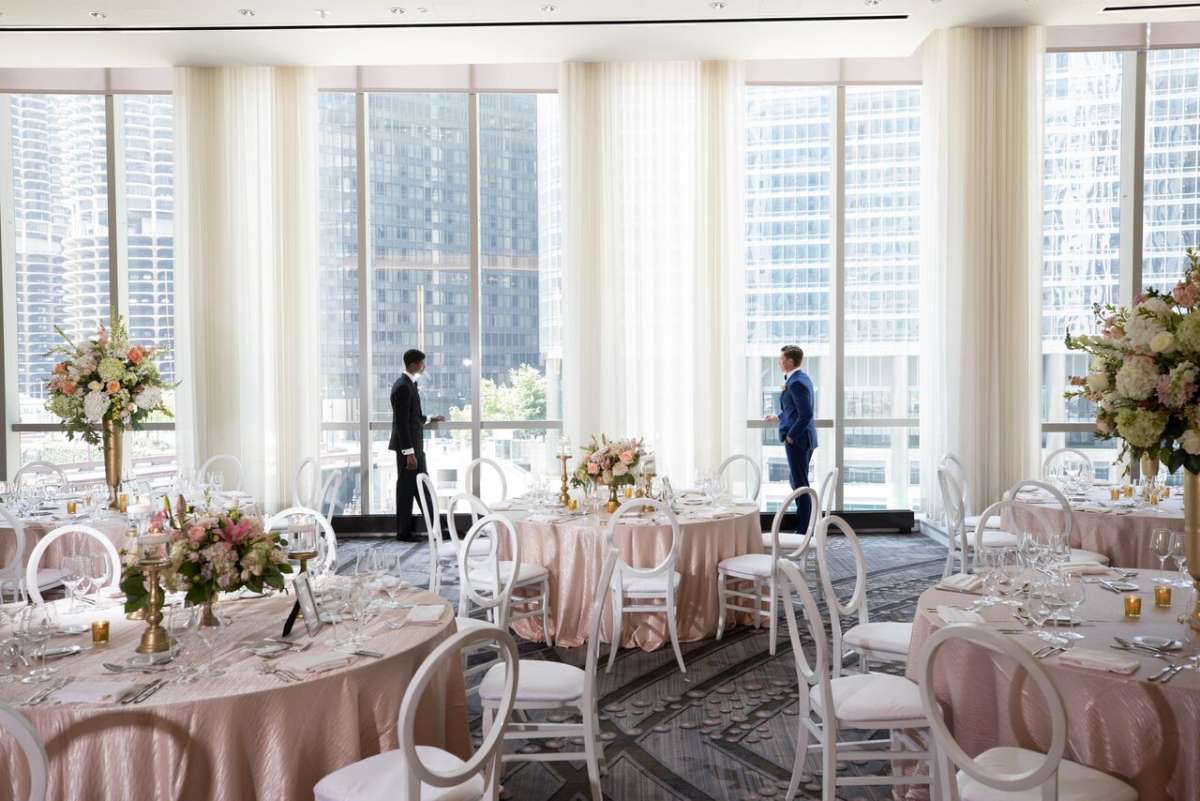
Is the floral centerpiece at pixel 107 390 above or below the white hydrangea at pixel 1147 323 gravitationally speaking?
below

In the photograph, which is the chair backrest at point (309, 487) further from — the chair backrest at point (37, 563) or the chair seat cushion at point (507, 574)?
the chair backrest at point (37, 563)

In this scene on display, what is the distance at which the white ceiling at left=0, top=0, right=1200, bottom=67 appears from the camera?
7.43m

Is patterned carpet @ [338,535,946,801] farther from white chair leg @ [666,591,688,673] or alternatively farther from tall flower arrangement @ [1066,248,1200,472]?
tall flower arrangement @ [1066,248,1200,472]

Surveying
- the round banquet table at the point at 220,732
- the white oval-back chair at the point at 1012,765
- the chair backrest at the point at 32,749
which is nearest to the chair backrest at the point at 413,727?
the round banquet table at the point at 220,732

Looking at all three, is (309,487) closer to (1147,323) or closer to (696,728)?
(696,728)

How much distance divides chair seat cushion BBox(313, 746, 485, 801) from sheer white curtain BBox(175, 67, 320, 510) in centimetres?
687

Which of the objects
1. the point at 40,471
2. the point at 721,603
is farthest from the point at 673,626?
the point at 40,471

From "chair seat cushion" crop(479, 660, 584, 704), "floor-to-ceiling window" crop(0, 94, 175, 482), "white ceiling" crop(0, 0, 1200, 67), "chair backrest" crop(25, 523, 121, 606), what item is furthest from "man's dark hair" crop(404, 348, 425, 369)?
"chair seat cushion" crop(479, 660, 584, 704)

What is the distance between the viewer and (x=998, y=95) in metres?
8.36

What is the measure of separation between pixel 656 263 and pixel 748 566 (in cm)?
419

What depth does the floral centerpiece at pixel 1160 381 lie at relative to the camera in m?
2.98

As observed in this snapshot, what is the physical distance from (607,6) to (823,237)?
349 centimetres

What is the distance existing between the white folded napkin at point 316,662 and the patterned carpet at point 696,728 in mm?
1229

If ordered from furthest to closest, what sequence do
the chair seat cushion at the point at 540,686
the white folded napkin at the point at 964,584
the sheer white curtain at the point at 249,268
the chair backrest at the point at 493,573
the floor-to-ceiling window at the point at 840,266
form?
the floor-to-ceiling window at the point at 840,266
the sheer white curtain at the point at 249,268
the chair backrest at the point at 493,573
the white folded napkin at the point at 964,584
the chair seat cushion at the point at 540,686
